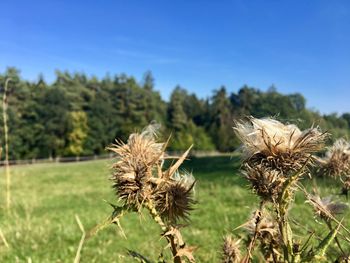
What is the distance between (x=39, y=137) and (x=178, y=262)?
84.1m

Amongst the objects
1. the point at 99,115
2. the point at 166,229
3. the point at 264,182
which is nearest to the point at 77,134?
the point at 99,115

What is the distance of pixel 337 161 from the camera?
6.31 feet

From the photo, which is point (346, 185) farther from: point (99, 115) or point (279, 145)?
point (99, 115)

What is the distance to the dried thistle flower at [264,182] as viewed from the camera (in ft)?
4.61

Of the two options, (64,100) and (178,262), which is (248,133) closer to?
(178,262)

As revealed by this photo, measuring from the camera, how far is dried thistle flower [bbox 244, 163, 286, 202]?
140cm

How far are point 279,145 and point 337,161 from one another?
0.67m

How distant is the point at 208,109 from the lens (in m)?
122

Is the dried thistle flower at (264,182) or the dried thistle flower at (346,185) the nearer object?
the dried thistle flower at (264,182)

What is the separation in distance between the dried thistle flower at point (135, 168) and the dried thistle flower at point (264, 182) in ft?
0.92

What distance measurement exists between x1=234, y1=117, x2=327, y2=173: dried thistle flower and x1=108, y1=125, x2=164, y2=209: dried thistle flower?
0.28 metres

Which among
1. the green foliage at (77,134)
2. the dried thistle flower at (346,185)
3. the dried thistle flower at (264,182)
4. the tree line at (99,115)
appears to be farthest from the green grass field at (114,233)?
the green foliage at (77,134)

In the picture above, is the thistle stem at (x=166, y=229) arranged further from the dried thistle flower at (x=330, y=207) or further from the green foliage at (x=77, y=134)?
the green foliage at (x=77, y=134)

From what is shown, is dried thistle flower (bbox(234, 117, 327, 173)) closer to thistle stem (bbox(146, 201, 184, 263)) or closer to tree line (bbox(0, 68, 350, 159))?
thistle stem (bbox(146, 201, 184, 263))
